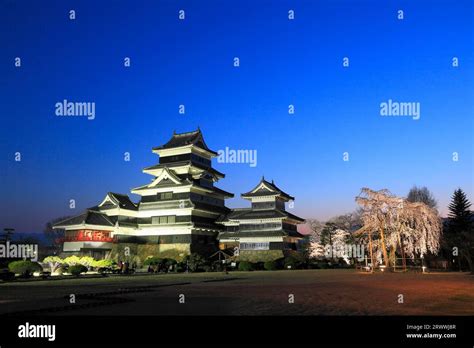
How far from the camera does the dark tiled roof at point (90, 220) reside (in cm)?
5569

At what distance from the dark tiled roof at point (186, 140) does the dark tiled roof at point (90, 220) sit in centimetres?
1435

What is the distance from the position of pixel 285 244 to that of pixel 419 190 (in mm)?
36664

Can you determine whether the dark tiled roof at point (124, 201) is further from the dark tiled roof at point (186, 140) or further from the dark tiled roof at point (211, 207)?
the dark tiled roof at point (211, 207)

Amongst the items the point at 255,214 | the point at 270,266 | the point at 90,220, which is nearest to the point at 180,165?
the point at 255,214

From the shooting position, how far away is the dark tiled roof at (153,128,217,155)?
63853 mm

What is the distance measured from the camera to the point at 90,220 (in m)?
55.9

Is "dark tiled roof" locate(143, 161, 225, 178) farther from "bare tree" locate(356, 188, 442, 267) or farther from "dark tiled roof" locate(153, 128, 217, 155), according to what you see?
"bare tree" locate(356, 188, 442, 267)

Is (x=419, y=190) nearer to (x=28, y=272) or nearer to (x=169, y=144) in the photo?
(x=169, y=144)

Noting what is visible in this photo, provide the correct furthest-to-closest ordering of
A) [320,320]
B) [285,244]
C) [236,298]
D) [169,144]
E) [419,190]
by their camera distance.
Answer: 1. [419,190]
2. [169,144]
3. [285,244]
4. [236,298]
5. [320,320]

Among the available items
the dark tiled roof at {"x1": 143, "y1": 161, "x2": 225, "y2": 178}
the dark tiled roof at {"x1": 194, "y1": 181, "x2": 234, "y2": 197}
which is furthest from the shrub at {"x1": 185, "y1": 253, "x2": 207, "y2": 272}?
the dark tiled roof at {"x1": 143, "y1": 161, "x2": 225, "y2": 178}

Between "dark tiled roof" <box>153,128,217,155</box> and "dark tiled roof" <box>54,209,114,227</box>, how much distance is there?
14.3 metres

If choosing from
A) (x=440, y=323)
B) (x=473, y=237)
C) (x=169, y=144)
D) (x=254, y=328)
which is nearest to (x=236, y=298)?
(x=254, y=328)

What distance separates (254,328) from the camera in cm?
1048

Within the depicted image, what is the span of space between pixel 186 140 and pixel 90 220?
19372 millimetres
